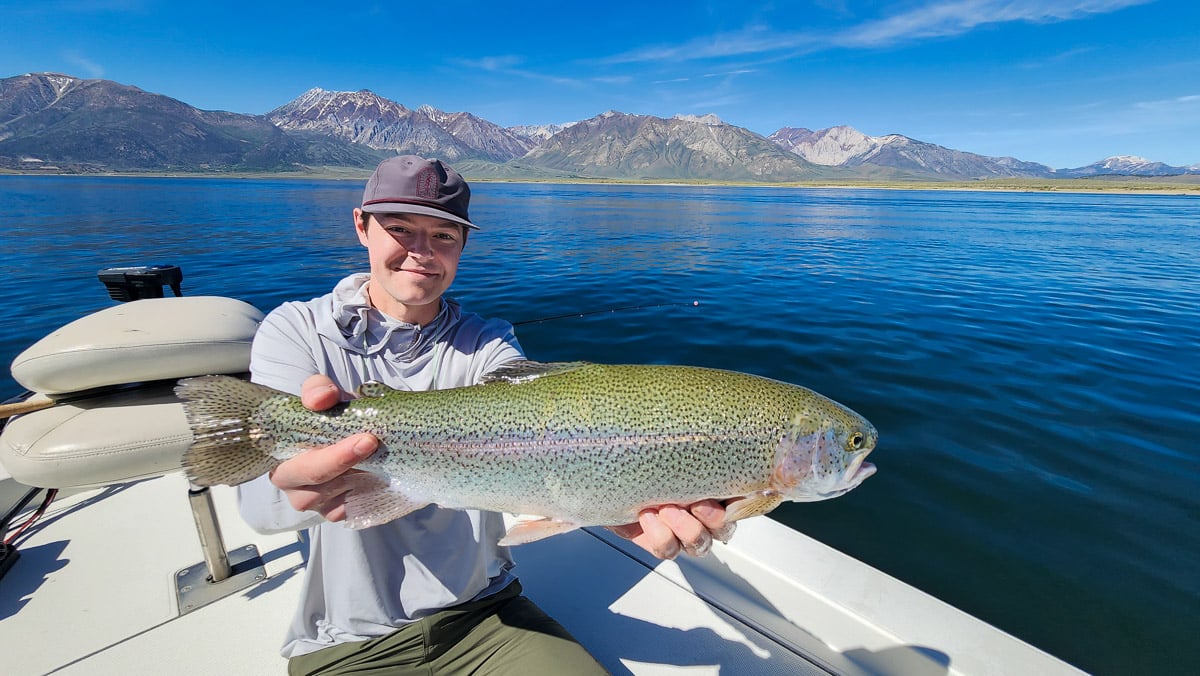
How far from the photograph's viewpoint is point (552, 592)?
362 cm

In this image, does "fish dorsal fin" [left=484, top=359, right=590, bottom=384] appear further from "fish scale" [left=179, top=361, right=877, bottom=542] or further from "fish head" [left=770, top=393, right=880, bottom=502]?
"fish head" [left=770, top=393, right=880, bottom=502]

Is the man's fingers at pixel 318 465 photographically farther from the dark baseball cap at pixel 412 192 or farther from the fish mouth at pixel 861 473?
the fish mouth at pixel 861 473

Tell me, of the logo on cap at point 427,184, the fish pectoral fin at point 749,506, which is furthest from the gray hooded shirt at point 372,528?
the fish pectoral fin at point 749,506

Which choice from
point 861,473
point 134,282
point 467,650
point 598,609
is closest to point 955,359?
point 861,473

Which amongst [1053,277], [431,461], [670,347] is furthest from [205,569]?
[1053,277]

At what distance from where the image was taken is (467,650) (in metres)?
2.67

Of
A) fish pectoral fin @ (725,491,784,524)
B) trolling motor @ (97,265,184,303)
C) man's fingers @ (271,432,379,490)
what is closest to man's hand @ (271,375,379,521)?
man's fingers @ (271,432,379,490)

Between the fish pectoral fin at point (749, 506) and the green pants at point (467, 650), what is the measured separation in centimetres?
104

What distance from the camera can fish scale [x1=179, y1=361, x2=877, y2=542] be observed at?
245 centimetres

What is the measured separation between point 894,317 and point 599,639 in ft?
43.7

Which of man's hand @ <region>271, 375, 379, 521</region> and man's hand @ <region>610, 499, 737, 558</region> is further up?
man's hand @ <region>271, 375, 379, 521</region>

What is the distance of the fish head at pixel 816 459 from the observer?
2705 mm

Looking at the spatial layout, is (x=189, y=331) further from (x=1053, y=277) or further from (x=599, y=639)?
(x=1053, y=277)

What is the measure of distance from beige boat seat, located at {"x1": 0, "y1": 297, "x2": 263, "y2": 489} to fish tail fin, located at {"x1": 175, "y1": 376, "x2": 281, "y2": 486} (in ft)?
2.85
